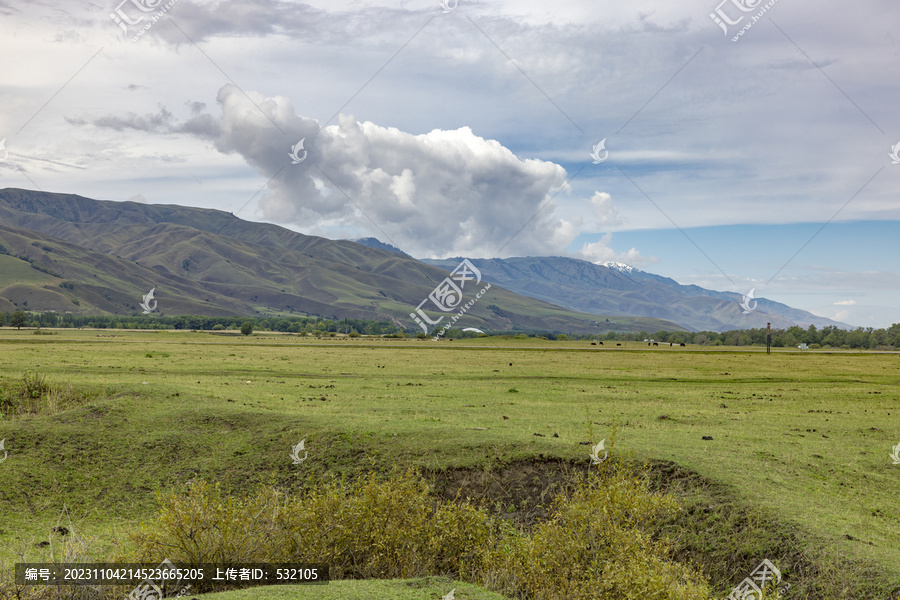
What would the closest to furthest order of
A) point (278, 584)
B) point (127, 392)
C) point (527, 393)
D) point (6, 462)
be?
point (278, 584) < point (6, 462) < point (127, 392) < point (527, 393)

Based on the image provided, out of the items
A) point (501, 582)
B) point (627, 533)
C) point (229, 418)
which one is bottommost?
point (501, 582)

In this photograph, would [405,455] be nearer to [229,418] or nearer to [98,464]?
[229,418]

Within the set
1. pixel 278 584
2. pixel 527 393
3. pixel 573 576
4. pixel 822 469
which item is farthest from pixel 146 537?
pixel 527 393

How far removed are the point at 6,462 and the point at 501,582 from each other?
49.3ft

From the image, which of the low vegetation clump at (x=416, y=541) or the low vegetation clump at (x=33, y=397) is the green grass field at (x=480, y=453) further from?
the low vegetation clump at (x=416, y=541)

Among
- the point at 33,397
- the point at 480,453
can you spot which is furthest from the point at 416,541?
the point at 33,397

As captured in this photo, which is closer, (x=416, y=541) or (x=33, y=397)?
(x=416, y=541)

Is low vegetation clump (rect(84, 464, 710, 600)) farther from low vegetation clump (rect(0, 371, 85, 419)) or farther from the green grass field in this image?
low vegetation clump (rect(0, 371, 85, 419))

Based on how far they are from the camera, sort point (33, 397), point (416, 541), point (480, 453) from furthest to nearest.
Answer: point (33, 397), point (480, 453), point (416, 541)

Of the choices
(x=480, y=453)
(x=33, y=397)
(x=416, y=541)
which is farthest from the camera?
(x=33, y=397)

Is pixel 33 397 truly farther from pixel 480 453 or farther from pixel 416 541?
pixel 416 541

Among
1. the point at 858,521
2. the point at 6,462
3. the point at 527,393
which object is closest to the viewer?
the point at 858,521

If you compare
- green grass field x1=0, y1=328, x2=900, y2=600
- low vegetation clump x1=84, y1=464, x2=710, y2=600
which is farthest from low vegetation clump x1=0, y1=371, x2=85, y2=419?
low vegetation clump x1=84, y1=464, x2=710, y2=600

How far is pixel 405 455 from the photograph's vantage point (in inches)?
704
